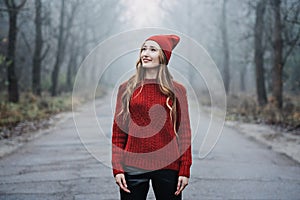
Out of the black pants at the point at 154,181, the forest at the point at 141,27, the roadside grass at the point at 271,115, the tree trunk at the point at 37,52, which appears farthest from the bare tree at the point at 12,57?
the black pants at the point at 154,181

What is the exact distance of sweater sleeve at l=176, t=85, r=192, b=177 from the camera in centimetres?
285

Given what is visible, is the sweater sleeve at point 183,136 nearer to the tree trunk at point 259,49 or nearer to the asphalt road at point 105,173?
the asphalt road at point 105,173

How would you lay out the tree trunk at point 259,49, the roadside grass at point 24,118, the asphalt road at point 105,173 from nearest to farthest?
the asphalt road at point 105,173
the roadside grass at point 24,118
the tree trunk at point 259,49

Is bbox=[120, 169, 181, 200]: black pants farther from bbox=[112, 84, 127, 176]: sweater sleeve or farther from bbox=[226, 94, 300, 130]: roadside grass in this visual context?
bbox=[226, 94, 300, 130]: roadside grass

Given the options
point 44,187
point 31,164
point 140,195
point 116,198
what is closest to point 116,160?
point 140,195

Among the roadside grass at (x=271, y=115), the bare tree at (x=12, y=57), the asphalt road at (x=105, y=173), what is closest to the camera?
the asphalt road at (x=105, y=173)

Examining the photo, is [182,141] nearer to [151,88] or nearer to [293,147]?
[151,88]

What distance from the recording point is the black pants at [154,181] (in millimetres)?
2855

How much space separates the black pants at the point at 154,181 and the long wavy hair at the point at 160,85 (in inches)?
12.7

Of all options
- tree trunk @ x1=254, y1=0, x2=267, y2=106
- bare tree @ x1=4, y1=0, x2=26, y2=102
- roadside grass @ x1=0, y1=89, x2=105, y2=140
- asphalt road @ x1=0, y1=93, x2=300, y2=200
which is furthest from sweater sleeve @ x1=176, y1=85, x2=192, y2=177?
tree trunk @ x1=254, y1=0, x2=267, y2=106

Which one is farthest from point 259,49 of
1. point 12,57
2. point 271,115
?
point 12,57

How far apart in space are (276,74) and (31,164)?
508 inches

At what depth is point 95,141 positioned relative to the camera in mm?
10312

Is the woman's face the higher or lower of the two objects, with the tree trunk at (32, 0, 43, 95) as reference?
higher
